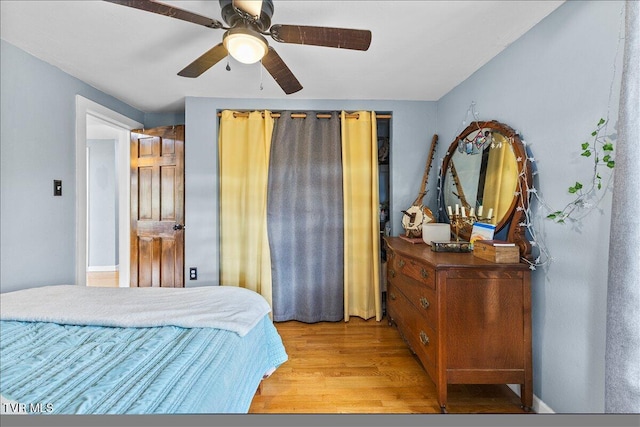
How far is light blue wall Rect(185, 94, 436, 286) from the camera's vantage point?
2.05 m

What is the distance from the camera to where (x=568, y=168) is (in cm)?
97

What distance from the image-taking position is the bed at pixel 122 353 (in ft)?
1.50

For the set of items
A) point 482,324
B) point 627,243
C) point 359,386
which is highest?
point 627,243

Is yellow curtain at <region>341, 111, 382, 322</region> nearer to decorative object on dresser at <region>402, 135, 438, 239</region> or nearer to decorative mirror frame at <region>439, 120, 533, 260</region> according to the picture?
decorative object on dresser at <region>402, 135, 438, 239</region>

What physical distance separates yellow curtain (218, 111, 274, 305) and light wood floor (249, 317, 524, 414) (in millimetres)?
784

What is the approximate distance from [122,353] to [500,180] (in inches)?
69.8

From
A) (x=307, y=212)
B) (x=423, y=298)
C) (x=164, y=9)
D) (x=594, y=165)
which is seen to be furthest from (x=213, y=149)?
(x=594, y=165)

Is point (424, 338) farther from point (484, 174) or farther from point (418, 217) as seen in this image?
point (484, 174)

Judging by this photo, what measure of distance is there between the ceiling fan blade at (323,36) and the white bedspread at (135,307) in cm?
110

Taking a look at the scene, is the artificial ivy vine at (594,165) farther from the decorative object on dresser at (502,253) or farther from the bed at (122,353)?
the bed at (122,353)

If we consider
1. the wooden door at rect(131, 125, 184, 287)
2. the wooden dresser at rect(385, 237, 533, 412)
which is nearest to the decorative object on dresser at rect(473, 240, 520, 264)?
the wooden dresser at rect(385, 237, 533, 412)

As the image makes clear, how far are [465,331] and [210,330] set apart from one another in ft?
3.68

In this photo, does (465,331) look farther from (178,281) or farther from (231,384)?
(178,281)

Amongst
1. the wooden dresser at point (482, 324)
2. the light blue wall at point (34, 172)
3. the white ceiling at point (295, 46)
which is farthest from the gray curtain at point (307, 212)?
the light blue wall at point (34, 172)
